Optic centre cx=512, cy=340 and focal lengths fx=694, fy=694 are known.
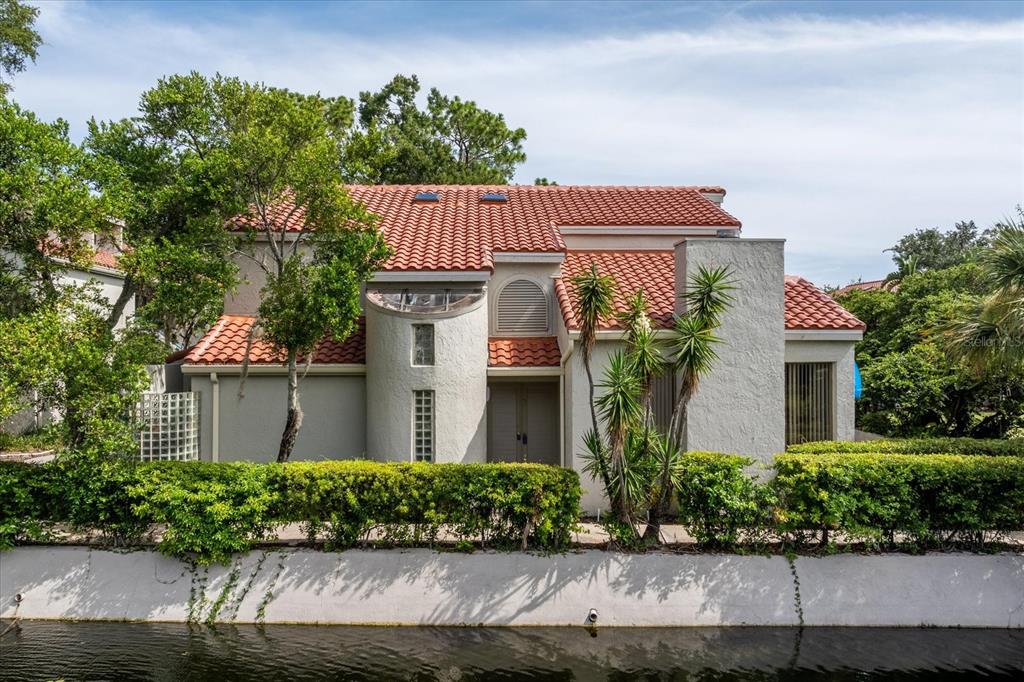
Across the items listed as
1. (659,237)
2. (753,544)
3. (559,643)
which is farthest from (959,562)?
(659,237)

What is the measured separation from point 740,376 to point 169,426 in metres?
14.3

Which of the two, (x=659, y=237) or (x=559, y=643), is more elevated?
(x=659, y=237)

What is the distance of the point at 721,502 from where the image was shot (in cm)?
1395

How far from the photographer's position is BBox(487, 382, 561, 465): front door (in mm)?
20125

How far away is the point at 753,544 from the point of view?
14281mm

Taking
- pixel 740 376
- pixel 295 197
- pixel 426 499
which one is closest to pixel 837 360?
pixel 740 376

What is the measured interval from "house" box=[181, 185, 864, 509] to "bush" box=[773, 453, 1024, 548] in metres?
2.46

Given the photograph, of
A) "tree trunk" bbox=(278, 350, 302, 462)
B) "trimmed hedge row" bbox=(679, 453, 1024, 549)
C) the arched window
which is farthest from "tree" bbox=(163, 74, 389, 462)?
"trimmed hedge row" bbox=(679, 453, 1024, 549)

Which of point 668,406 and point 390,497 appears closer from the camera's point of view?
point 390,497

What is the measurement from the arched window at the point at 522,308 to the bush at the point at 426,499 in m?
7.27

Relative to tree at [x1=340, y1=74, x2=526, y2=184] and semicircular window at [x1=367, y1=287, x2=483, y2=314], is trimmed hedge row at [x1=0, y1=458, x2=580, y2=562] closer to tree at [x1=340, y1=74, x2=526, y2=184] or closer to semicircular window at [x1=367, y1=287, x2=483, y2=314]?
semicircular window at [x1=367, y1=287, x2=483, y2=314]

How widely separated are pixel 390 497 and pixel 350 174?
403 inches

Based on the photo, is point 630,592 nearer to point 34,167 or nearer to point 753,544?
point 753,544

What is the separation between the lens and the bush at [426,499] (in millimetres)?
13922
